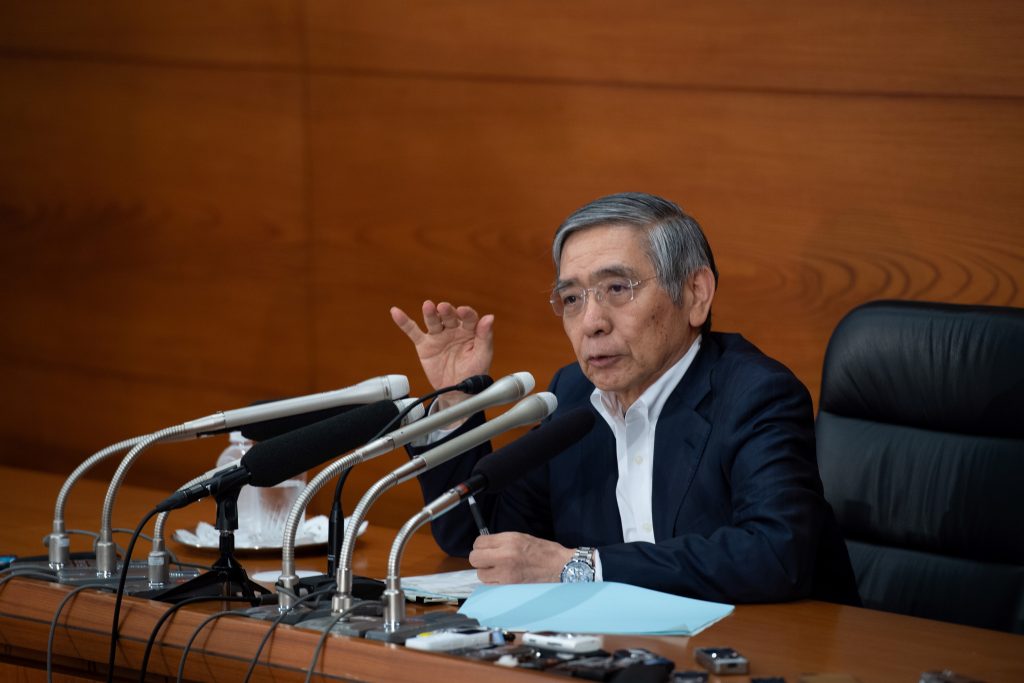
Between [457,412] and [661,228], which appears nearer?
[457,412]

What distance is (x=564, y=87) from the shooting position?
3.44 metres

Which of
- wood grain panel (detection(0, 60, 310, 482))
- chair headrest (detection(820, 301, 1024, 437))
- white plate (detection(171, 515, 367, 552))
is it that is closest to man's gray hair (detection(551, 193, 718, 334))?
chair headrest (detection(820, 301, 1024, 437))

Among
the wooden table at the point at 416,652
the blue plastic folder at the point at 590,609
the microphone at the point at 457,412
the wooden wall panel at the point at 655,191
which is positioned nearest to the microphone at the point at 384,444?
the microphone at the point at 457,412

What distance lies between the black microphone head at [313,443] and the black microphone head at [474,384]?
0.11 m

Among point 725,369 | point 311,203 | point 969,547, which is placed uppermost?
point 311,203

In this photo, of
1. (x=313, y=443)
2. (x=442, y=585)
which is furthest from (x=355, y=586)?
(x=313, y=443)

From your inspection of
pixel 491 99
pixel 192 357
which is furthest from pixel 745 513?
pixel 192 357

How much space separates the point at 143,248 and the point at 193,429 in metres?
2.33

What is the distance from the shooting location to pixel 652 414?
2447 mm

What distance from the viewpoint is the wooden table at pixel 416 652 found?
172 cm

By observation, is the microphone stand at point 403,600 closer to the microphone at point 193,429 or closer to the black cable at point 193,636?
the black cable at point 193,636

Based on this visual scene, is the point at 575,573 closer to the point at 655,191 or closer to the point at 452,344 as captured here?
the point at 452,344

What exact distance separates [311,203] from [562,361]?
2.89 ft

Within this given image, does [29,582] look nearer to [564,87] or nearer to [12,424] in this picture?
[564,87]
